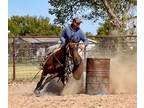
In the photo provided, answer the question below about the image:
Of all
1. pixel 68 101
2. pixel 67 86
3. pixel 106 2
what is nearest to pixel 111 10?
pixel 106 2

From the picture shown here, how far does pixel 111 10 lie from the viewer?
18266 mm

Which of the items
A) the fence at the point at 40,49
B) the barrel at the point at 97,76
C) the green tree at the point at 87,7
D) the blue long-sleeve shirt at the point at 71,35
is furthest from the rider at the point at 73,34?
the green tree at the point at 87,7

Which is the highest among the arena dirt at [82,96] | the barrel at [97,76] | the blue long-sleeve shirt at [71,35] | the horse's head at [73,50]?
the blue long-sleeve shirt at [71,35]

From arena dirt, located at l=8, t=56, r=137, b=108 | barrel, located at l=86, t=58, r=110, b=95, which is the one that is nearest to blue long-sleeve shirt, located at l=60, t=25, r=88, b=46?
barrel, located at l=86, t=58, r=110, b=95

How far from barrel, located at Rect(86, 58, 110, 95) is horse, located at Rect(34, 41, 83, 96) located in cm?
15

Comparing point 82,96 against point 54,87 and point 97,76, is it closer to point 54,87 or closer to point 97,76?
point 97,76

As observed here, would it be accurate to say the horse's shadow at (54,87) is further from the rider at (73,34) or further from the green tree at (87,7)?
the green tree at (87,7)

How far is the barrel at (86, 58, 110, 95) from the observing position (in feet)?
20.4

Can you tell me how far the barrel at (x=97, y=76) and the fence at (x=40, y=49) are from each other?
441 cm

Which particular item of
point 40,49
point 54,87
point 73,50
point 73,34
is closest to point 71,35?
point 73,34

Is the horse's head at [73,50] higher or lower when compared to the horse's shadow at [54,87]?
higher

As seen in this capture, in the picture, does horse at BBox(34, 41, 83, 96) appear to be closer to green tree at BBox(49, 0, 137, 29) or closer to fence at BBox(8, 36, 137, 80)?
fence at BBox(8, 36, 137, 80)

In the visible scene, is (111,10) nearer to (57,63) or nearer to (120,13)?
(120,13)

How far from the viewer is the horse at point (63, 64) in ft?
19.8
